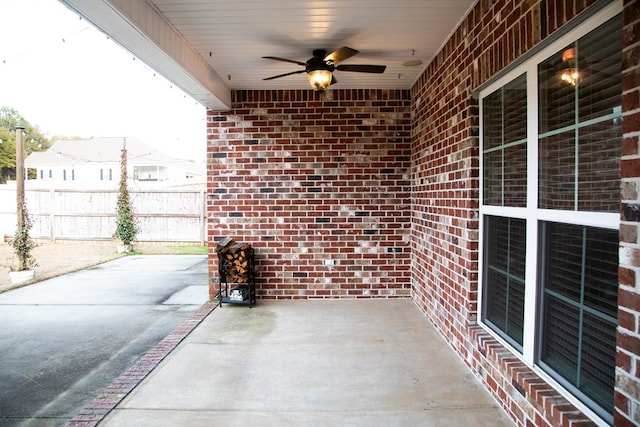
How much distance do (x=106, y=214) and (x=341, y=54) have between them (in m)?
9.86

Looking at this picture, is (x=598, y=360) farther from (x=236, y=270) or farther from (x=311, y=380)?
(x=236, y=270)

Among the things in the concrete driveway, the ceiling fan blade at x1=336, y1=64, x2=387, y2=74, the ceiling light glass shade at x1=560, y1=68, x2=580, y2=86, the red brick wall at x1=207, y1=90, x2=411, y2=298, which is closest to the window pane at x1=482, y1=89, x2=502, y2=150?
the ceiling light glass shade at x1=560, y1=68, x2=580, y2=86

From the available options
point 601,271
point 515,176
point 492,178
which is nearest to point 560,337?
point 601,271

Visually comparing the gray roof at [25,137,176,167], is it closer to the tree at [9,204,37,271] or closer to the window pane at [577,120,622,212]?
the tree at [9,204,37,271]

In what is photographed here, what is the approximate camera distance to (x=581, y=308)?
1954 millimetres

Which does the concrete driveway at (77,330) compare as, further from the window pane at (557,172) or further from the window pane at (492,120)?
the window pane at (492,120)

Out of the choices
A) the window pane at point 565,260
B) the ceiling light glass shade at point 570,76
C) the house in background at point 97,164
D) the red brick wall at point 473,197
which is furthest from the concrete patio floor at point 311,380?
the house in background at point 97,164

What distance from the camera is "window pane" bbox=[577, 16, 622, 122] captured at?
170cm

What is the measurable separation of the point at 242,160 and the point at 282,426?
3.76 metres

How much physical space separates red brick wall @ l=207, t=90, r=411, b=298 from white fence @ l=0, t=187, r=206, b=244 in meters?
5.84

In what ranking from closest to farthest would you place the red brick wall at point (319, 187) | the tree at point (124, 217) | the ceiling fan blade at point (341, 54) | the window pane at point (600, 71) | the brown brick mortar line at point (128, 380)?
the window pane at point (600, 71) → the brown brick mortar line at point (128, 380) → the ceiling fan blade at point (341, 54) → the red brick wall at point (319, 187) → the tree at point (124, 217)

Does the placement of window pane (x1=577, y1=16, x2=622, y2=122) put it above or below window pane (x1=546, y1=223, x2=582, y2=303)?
above

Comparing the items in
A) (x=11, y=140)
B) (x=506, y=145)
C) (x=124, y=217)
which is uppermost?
(x=11, y=140)

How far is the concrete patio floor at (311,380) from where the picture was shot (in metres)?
2.51
